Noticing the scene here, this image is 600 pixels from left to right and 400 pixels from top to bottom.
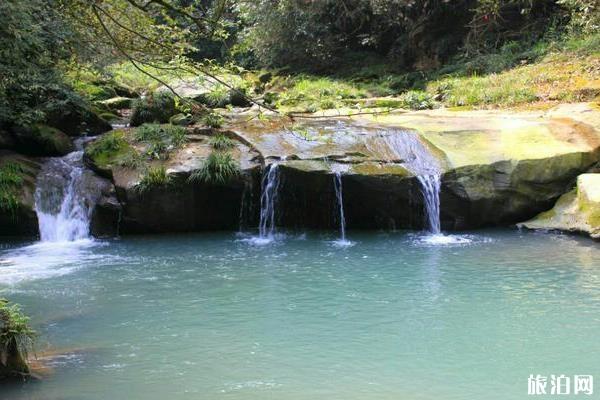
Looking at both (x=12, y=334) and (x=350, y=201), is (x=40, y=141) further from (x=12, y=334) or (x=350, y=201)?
(x=12, y=334)

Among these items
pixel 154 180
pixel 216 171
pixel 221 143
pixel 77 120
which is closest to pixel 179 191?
pixel 154 180

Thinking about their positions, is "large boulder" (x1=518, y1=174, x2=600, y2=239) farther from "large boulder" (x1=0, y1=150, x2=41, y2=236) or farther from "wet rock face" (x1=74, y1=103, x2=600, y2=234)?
"large boulder" (x1=0, y1=150, x2=41, y2=236)

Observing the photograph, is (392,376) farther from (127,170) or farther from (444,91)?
(444,91)

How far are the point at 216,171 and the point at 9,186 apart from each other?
339 cm

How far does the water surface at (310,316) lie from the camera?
4.93 meters

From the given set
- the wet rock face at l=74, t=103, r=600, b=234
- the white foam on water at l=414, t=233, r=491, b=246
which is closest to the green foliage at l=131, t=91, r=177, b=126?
the wet rock face at l=74, t=103, r=600, b=234

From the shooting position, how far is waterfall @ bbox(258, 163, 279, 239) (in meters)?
10.8

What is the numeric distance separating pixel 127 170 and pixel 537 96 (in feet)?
28.9

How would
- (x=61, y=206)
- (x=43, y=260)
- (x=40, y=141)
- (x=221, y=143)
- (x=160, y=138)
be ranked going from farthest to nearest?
1. (x=40, y=141)
2. (x=160, y=138)
3. (x=221, y=143)
4. (x=61, y=206)
5. (x=43, y=260)

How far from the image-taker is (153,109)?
1356 centimetres

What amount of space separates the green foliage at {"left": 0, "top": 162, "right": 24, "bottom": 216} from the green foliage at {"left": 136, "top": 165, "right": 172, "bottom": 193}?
1.98m

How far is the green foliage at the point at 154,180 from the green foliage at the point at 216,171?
42 centimetres

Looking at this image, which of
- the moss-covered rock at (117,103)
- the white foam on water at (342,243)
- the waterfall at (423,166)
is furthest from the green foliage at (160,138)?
the moss-covered rock at (117,103)

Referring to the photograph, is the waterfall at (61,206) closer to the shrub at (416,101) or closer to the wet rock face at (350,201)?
the wet rock face at (350,201)
